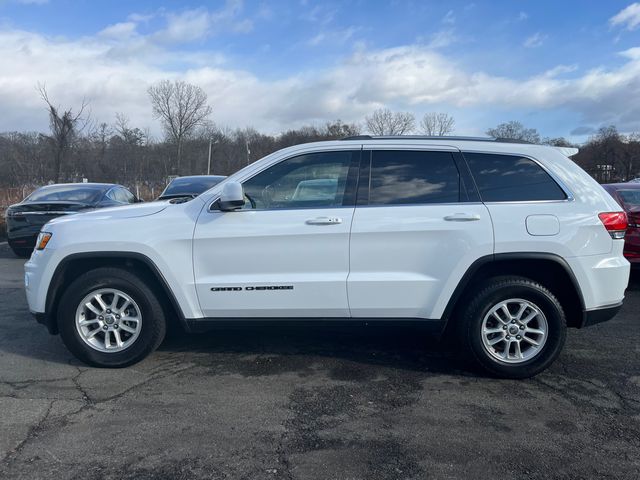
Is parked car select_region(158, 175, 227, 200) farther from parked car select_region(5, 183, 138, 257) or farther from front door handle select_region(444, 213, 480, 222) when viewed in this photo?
front door handle select_region(444, 213, 480, 222)

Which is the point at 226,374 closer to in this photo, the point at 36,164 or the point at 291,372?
the point at 291,372

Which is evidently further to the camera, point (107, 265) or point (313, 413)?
point (107, 265)

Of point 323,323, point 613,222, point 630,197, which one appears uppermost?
point 630,197

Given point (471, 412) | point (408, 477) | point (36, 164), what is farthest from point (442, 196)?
point (36, 164)

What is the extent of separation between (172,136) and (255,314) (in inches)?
2365

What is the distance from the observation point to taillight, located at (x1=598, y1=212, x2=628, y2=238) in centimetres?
393

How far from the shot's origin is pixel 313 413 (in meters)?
3.46

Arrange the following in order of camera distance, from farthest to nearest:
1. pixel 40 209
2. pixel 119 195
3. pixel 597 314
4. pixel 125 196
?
pixel 125 196
pixel 119 195
pixel 40 209
pixel 597 314

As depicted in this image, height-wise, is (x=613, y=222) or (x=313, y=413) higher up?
(x=613, y=222)

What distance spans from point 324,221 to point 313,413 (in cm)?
141

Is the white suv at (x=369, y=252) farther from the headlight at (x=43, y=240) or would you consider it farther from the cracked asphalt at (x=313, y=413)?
the cracked asphalt at (x=313, y=413)

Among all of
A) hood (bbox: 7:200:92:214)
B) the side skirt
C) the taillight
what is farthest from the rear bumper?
hood (bbox: 7:200:92:214)

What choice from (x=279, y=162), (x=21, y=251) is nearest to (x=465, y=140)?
(x=279, y=162)

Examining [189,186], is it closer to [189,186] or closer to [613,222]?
[189,186]
